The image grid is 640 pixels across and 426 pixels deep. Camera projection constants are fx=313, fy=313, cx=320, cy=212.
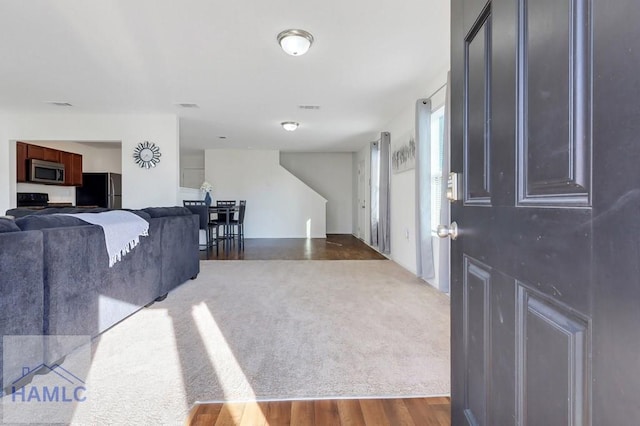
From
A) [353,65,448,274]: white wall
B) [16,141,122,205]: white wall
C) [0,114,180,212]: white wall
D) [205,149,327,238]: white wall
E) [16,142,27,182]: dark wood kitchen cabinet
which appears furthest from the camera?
[205,149,327,238]: white wall

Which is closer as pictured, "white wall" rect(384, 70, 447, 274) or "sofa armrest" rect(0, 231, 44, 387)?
"sofa armrest" rect(0, 231, 44, 387)

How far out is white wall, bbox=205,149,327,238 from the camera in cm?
797

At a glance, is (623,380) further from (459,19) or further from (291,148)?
(291,148)

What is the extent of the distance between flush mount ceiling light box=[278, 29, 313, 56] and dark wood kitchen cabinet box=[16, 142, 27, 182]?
16.8ft

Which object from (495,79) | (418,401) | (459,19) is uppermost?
(459,19)

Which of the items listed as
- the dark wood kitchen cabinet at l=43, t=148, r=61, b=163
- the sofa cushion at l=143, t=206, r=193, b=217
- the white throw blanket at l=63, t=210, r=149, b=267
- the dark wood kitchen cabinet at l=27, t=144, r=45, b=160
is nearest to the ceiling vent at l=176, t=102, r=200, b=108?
the sofa cushion at l=143, t=206, r=193, b=217

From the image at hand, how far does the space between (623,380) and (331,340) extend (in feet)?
5.89

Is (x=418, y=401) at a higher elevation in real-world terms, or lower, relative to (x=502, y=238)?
lower

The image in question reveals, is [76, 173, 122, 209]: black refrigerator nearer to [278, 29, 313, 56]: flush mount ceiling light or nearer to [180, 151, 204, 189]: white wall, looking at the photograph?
[180, 151, 204, 189]: white wall

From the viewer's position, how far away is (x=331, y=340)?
2.05 m

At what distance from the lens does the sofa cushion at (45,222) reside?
5.20ft

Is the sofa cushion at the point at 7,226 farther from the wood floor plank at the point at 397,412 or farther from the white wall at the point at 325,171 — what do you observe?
the white wall at the point at 325,171

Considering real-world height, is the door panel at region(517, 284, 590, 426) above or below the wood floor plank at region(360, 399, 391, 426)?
above

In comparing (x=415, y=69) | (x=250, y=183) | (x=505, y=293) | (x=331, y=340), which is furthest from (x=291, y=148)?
(x=505, y=293)
